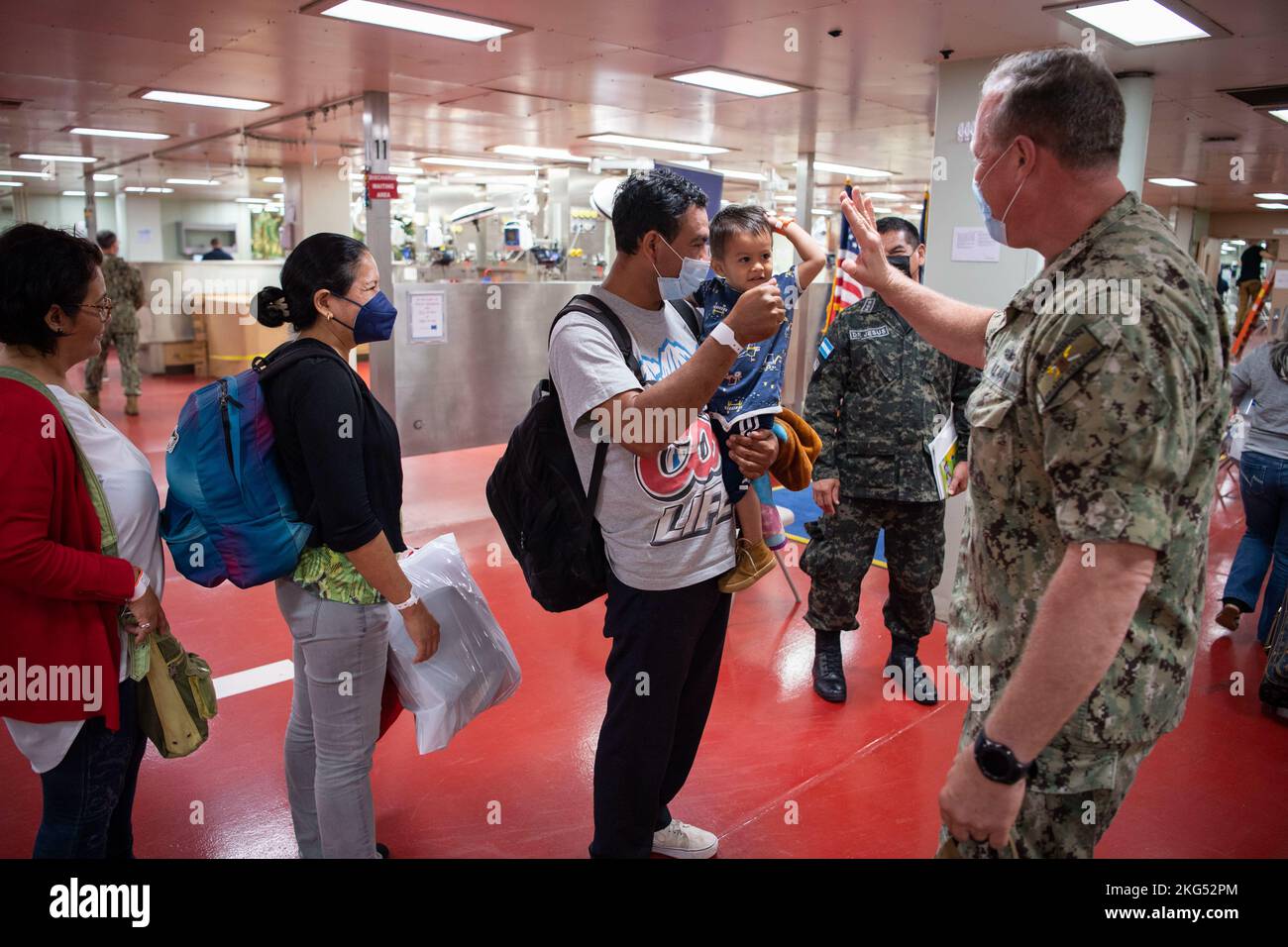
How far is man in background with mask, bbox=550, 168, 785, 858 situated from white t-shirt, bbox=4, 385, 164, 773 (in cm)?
94

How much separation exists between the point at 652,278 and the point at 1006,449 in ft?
3.40

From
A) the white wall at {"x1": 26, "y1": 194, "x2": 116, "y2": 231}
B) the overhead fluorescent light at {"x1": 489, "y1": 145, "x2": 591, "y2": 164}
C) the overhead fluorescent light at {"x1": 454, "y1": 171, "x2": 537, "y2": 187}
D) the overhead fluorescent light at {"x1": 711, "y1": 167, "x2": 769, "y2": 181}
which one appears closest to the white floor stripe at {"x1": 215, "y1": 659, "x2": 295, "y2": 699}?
the overhead fluorescent light at {"x1": 489, "y1": 145, "x2": 591, "y2": 164}

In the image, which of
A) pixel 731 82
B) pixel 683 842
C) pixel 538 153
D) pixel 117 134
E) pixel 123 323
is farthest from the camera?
→ pixel 538 153

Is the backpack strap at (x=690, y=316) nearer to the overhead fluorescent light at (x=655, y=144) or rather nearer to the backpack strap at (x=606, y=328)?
the backpack strap at (x=606, y=328)

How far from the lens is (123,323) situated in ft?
29.6

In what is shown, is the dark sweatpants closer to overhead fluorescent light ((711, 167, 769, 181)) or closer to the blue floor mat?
the blue floor mat

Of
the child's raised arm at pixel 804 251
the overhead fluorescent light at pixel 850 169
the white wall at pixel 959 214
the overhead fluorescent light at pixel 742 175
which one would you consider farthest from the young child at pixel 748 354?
the overhead fluorescent light at pixel 742 175

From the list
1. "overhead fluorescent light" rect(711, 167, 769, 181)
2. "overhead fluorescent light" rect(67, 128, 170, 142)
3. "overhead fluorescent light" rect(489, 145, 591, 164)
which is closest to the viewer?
"overhead fluorescent light" rect(67, 128, 170, 142)

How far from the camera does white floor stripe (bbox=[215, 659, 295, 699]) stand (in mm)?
3516

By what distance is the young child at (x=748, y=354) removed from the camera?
223 centimetres

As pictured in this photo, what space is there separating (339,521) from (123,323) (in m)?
8.62

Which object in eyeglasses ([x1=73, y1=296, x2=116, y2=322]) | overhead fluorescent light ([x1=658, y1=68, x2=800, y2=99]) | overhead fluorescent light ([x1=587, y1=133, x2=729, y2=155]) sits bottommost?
eyeglasses ([x1=73, y1=296, x2=116, y2=322])

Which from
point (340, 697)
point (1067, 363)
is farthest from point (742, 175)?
point (1067, 363)

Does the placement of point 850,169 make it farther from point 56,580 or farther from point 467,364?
point 56,580
